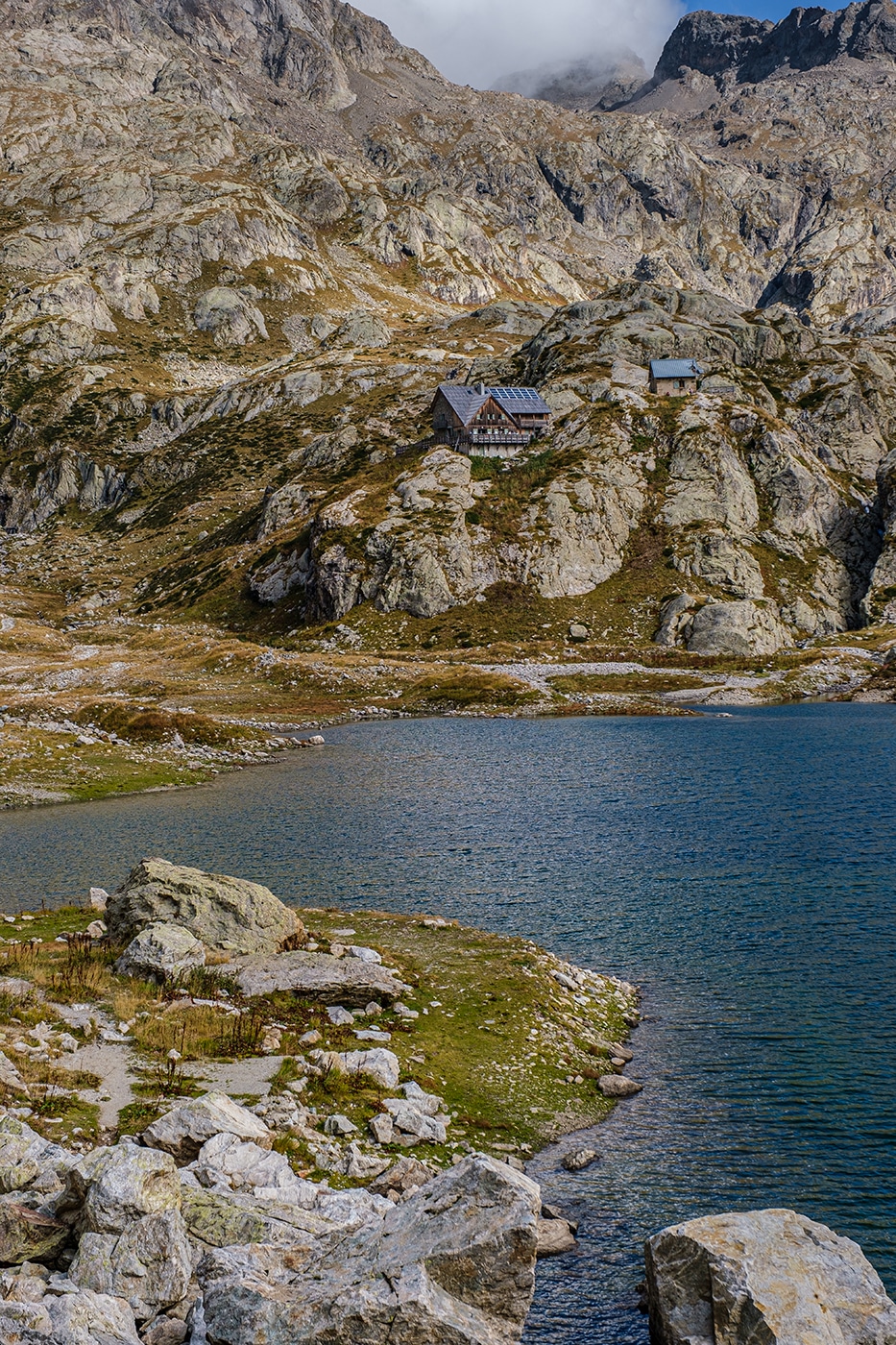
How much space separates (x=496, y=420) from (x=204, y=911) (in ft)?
568

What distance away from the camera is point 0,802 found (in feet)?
201

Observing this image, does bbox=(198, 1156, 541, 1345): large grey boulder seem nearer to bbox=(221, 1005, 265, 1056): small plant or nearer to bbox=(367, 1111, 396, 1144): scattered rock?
bbox=(367, 1111, 396, 1144): scattered rock

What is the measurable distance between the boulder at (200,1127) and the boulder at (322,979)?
9.26 meters

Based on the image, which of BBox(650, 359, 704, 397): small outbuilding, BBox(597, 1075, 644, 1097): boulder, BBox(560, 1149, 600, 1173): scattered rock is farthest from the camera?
BBox(650, 359, 704, 397): small outbuilding

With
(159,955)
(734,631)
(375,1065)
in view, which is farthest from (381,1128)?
(734,631)

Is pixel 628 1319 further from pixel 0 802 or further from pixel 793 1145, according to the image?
pixel 0 802

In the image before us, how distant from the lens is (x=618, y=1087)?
23953 mm

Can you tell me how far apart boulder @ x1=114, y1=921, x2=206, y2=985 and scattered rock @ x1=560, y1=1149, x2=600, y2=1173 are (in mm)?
13228

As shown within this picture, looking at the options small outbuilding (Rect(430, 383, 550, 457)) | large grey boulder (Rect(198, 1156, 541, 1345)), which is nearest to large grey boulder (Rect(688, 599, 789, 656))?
small outbuilding (Rect(430, 383, 550, 457))

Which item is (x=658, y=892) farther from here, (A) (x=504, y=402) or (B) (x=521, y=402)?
(B) (x=521, y=402)

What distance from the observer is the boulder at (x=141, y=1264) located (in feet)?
39.5

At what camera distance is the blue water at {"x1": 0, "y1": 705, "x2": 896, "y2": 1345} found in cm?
1925

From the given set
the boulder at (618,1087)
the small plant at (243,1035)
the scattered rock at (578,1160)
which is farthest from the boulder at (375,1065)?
the boulder at (618,1087)

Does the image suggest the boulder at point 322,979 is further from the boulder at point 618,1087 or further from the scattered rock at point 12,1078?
the scattered rock at point 12,1078
